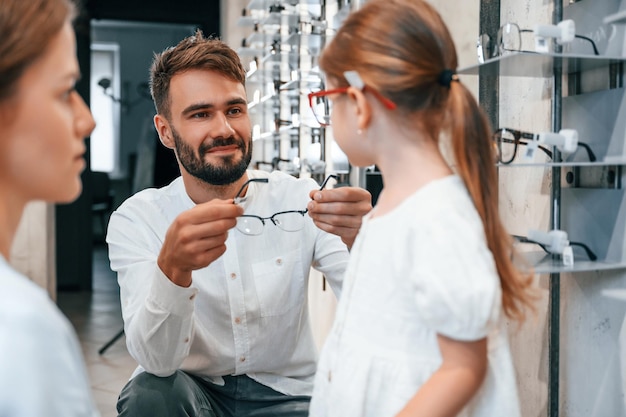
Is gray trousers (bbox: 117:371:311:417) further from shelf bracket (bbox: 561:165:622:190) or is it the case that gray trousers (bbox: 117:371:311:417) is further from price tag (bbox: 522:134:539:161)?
shelf bracket (bbox: 561:165:622:190)

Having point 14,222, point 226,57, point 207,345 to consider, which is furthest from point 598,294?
point 14,222

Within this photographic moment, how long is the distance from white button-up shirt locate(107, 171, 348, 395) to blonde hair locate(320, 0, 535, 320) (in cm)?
87

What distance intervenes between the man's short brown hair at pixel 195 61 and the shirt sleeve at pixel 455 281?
1096 millimetres

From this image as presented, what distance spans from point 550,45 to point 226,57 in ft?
2.96

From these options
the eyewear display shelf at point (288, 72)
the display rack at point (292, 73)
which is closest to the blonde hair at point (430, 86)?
the display rack at point (292, 73)

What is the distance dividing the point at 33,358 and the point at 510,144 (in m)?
1.75

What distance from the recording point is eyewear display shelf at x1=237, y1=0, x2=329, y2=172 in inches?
139

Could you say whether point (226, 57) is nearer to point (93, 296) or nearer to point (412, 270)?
point (412, 270)

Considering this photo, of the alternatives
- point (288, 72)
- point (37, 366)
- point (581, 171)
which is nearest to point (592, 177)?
point (581, 171)

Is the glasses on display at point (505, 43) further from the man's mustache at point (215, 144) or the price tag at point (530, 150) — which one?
the man's mustache at point (215, 144)

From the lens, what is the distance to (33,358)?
2.42 ft

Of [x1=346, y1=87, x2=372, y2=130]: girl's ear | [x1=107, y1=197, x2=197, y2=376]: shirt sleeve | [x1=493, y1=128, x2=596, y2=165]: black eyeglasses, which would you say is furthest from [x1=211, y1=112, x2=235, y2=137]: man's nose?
[x1=346, y1=87, x2=372, y2=130]: girl's ear

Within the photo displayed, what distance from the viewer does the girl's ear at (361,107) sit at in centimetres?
113

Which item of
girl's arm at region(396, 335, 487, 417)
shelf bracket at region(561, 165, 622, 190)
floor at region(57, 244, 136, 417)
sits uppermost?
shelf bracket at region(561, 165, 622, 190)
